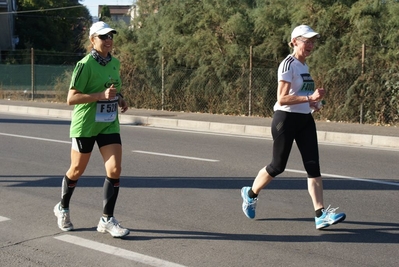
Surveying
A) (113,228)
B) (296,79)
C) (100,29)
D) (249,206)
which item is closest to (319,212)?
(249,206)

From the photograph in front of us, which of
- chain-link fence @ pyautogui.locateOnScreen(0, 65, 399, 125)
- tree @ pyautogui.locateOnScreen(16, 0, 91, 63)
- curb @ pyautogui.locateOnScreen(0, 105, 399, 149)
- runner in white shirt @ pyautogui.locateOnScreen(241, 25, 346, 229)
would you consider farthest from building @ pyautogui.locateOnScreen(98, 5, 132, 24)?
runner in white shirt @ pyautogui.locateOnScreen(241, 25, 346, 229)

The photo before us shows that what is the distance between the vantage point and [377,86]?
15.1 m

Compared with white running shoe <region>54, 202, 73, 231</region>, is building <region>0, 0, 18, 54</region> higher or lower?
higher

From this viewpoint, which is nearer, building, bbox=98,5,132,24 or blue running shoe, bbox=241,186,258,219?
blue running shoe, bbox=241,186,258,219

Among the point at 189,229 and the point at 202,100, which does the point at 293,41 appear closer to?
the point at 189,229

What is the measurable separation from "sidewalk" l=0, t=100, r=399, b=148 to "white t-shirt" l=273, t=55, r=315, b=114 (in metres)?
6.67

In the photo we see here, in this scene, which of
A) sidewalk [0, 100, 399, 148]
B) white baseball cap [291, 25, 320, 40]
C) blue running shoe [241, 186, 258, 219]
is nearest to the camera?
white baseball cap [291, 25, 320, 40]

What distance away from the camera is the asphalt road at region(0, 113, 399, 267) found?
201 inches

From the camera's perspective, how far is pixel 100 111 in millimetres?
5508

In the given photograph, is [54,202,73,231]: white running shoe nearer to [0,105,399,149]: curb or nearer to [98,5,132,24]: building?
[0,105,399,149]: curb

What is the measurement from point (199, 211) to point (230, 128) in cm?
815

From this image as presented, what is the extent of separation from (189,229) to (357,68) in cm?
1053

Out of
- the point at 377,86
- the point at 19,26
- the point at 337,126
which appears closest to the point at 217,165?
the point at 337,126

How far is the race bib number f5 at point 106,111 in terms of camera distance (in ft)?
18.1
